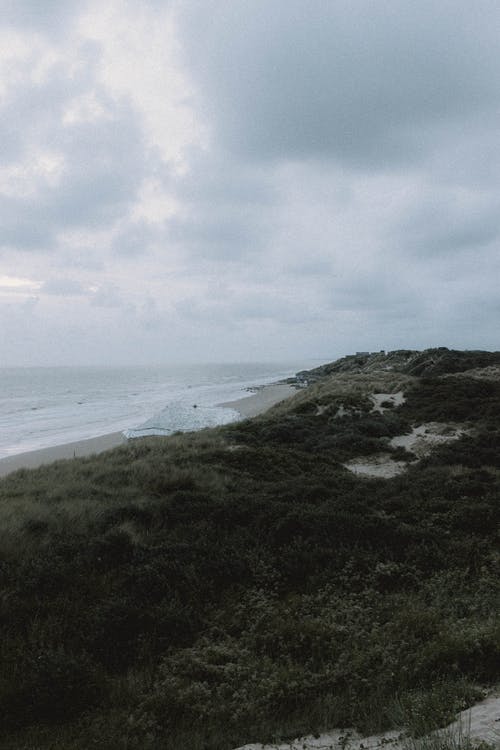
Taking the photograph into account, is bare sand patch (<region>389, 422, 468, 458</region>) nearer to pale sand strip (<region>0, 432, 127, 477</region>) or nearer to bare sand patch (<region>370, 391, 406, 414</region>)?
bare sand patch (<region>370, 391, 406, 414</region>)

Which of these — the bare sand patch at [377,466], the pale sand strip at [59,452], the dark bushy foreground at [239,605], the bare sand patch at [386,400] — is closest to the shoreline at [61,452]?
the pale sand strip at [59,452]

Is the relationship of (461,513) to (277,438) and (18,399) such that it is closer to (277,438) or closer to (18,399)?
(277,438)

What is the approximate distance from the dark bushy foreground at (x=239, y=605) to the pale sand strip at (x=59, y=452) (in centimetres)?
1296

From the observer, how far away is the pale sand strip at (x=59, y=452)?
2669 centimetres

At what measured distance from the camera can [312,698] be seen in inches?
201

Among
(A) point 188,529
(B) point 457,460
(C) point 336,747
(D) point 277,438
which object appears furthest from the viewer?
(D) point 277,438

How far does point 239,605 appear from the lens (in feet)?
23.7

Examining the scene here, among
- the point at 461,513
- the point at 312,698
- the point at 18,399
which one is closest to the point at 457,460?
the point at 461,513

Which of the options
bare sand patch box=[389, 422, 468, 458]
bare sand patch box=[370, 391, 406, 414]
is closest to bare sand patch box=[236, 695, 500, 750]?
bare sand patch box=[389, 422, 468, 458]

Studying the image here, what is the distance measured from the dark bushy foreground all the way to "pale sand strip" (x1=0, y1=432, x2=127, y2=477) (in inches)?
510

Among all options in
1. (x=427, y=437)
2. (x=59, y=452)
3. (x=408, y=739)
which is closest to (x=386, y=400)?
(x=427, y=437)

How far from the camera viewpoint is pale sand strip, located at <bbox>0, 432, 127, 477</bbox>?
87.6ft

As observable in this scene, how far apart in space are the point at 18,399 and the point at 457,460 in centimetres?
7199

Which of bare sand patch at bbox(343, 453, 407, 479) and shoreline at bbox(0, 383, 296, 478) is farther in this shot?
shoreline at bbox(0, 383, 296, 478)
